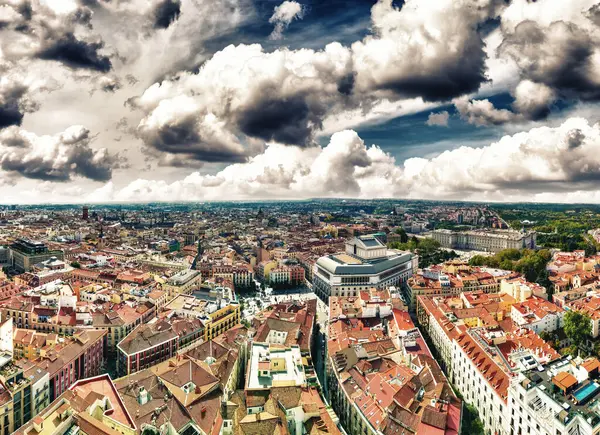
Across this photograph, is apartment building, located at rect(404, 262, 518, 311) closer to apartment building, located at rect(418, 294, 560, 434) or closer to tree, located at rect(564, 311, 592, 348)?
apartment building, located at rect(418, 294, 560, 434)

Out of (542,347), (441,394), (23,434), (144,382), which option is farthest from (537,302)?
(23,434)

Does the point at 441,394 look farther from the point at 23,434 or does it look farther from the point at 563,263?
the point at 563,263

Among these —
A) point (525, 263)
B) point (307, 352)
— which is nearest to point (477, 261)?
point (525, 263)

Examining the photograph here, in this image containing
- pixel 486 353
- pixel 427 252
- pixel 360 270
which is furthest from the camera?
pixel 427 252

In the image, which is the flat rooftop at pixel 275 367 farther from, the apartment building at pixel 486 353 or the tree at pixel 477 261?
the tree at pixel 477 261

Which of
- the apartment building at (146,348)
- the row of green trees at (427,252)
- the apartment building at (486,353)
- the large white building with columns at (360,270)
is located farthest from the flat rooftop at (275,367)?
the row of green trees at (427,252)

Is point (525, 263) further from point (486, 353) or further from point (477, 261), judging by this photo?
point (486, 353)

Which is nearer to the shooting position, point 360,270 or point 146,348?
point 146,348
